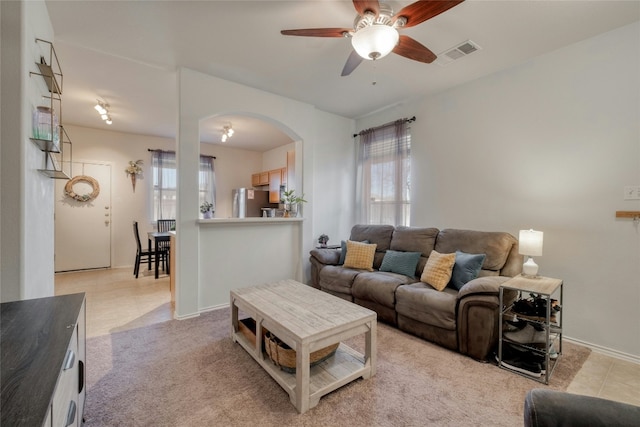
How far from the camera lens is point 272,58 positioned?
9.10 ft

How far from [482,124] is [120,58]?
3.94 metres

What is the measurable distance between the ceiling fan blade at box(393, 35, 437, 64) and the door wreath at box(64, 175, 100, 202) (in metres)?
5.77

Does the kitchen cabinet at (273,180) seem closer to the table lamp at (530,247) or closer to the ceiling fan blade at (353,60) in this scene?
the ceiling fan blade at (353,60)

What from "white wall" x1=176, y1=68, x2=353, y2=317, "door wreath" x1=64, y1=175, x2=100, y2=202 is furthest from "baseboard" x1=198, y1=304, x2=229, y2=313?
"door wreath" x1=64, y1=175, x2=100, y2=202

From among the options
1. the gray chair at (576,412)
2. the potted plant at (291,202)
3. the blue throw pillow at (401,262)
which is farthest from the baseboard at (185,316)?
the gray chair at (576,412)

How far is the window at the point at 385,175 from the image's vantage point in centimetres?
389

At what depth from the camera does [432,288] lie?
2619 mm

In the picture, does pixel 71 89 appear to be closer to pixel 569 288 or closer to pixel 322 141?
pixel 322 141

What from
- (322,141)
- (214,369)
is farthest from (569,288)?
(322,141)

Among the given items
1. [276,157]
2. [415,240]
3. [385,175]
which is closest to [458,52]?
[385,175]

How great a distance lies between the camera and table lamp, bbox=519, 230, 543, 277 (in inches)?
92.6

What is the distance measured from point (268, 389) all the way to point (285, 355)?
9.7 inches

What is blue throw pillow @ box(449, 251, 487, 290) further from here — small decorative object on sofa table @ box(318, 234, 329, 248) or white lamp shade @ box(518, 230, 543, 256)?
small decorative object on sofa table @ box(318, 234, 329, 248)

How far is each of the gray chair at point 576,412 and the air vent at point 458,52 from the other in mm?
2705
